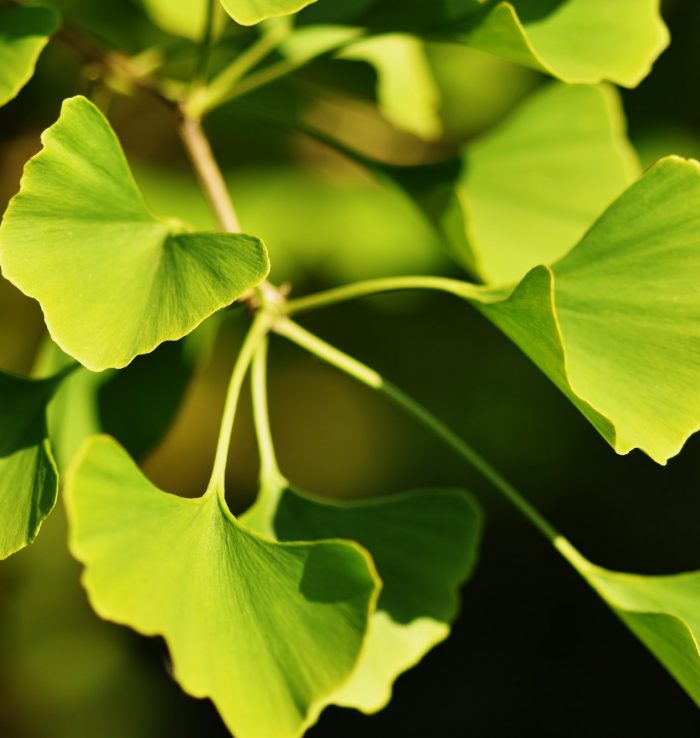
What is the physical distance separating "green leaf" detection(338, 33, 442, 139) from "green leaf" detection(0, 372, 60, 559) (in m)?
0.51

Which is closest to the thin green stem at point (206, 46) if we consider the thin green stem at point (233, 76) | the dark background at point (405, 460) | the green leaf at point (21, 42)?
the thin green stem at point (233, 76)

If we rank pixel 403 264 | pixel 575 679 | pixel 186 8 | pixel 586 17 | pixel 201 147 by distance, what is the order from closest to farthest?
pixel 586 17
pixel 201 147
pixel 186 8
pixel 403 264
pixel 575 679

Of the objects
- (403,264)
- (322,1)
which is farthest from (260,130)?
(322,1)

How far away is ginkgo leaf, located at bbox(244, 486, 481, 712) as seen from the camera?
2.50 ft

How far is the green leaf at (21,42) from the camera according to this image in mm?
659

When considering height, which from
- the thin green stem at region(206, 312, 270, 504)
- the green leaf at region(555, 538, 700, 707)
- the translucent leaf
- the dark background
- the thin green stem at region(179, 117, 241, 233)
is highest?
the translucent leaf

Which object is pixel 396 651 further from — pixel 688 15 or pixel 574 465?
pixel 688 15

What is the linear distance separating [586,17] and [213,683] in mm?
539

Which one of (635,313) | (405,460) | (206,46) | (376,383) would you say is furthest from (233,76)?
(405,460)

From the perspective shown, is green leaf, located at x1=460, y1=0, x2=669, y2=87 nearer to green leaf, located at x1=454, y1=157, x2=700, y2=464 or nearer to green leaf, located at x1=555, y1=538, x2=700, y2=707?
green leaf, located at x1=454, y1=157, x2=700, y2=464

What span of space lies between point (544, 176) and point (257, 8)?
428mm

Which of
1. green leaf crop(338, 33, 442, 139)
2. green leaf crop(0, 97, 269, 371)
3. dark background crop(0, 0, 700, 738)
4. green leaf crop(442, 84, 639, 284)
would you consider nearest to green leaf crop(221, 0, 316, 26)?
green leaf crop(0, 97, 269, 371)

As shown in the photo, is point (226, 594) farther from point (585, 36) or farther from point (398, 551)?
point (585, 36)

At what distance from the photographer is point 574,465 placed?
183 centimetres
